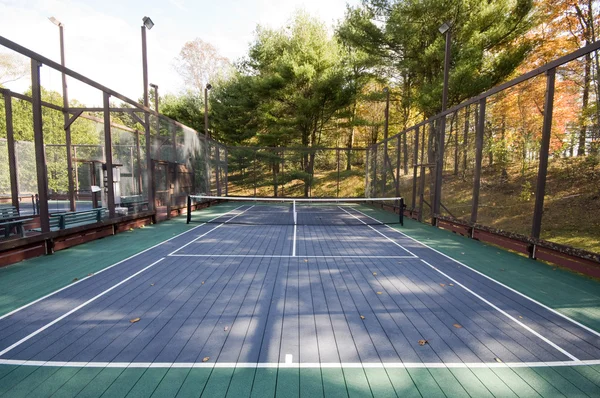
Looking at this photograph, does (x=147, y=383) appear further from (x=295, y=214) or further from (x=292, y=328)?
(x=295, y=214)

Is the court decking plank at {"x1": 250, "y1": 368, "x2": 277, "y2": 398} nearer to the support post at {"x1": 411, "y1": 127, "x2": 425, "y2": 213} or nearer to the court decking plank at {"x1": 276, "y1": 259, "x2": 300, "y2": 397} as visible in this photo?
the court decking plank at {"x1": 276, "y1": 259, "x2": 300, "y2": 397}

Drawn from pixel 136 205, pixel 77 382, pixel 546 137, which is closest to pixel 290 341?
pixel 77 382

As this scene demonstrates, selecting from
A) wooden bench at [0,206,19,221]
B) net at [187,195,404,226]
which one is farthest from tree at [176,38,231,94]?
wooden bench at [0,206,19,221]

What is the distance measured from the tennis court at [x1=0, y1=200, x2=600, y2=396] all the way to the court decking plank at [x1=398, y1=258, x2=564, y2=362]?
0.05ft

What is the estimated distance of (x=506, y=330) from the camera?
2.81 m

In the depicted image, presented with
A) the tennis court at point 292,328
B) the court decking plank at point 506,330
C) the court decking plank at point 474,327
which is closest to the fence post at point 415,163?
the tennis court at point 292,328

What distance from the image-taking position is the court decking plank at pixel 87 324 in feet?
8.04

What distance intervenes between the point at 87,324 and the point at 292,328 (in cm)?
218

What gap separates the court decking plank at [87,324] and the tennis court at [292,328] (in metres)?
0.01

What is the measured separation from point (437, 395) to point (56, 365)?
3.02m

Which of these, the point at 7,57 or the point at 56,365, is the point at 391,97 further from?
the point at 56,365

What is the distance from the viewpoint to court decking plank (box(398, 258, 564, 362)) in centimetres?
247

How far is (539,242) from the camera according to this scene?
5152mm

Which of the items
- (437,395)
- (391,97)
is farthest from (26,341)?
(391,97)
